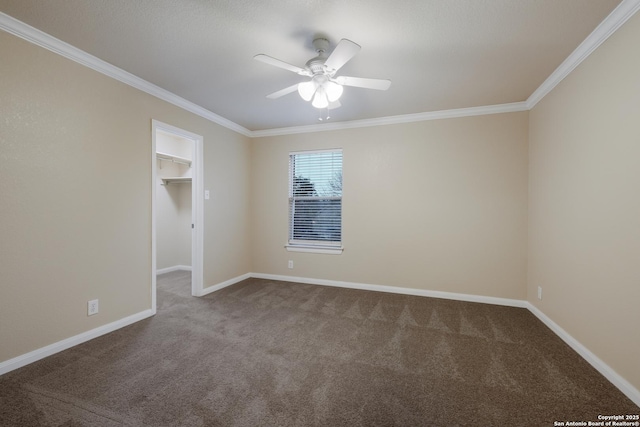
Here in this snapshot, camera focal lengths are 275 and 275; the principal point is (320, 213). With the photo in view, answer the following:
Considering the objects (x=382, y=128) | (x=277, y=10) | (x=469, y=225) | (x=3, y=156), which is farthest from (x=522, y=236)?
(x=3, y=156)

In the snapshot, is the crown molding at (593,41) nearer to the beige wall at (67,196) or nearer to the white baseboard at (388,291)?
the white baseboard at (388,291)

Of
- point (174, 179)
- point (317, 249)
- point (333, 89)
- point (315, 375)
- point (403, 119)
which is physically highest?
point (403, 119)

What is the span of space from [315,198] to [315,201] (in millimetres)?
55

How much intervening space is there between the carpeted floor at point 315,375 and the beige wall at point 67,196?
1.25ft

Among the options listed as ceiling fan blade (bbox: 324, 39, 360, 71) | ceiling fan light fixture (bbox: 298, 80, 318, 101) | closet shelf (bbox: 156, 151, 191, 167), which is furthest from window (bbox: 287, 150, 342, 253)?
ceiling fan blade (bbox: 324, 39, 360, 71)

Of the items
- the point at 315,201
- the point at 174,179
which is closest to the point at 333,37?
the point at 315,201

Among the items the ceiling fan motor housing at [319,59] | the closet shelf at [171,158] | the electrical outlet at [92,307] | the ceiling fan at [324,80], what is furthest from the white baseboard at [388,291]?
the ceiling fan motor housing at [319,59]

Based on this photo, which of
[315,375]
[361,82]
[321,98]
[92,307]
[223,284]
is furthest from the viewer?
[223,284]

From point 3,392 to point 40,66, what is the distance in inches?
94.8

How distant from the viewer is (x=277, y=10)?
1.91 meters

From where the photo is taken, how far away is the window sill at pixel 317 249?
4426 mm

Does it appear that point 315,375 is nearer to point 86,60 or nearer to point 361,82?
point 361,82

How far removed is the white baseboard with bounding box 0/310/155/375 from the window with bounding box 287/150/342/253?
242 centimetres

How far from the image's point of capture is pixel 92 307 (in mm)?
2582
